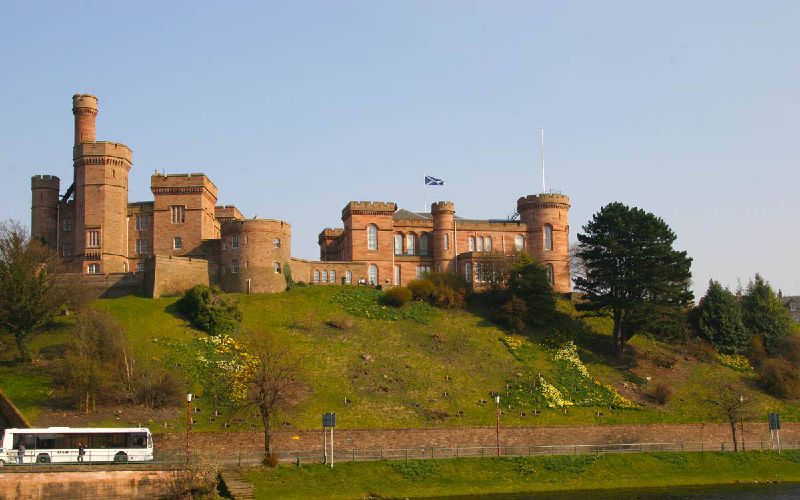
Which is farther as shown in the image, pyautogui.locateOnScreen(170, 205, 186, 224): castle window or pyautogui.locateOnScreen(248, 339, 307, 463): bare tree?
pyautogui.locateOnScreen(170, 205, 186, 224): castle window

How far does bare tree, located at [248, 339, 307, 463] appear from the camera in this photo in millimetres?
55812

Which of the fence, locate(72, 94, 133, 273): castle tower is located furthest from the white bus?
locate(72, 94, 133, 273): castle tower

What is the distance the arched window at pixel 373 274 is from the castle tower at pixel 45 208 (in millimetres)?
28869

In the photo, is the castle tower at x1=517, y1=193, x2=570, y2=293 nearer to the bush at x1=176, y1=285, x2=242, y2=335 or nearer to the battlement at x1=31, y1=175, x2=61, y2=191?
the bush at x1=176, y1=285, x2=242, y2=335

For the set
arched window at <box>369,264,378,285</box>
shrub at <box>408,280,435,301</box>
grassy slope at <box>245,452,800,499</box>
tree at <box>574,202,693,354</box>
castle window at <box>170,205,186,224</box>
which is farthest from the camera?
arched window at <box>369,264,378,285</box>

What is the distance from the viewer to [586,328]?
8588 centimetres

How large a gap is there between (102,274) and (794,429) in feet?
183

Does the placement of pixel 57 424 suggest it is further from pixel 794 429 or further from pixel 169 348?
pixel 794 429

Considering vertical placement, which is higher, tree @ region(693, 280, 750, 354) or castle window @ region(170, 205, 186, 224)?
castle window @ region(170, 205, 186, 224)

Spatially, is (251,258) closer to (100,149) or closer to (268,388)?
(100,149)

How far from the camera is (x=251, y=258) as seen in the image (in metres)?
85.5

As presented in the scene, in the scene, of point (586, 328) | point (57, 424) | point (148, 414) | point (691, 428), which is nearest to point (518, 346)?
point (586, 328)

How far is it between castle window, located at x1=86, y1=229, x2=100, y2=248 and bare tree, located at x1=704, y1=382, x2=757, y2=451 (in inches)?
2052

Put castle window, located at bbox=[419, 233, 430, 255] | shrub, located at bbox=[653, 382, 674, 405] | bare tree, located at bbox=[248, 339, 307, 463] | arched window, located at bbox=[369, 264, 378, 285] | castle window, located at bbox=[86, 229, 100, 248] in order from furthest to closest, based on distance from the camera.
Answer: castle window, located at bbox=[419, 233, 430, 255] → arched window, located at bbox=[369, 264, 378, 285] → castle window, located at bbox=[86, 229, 100, 248] → shrub, located at bbox=[653, 382, 674, 405] → bare tree, located at bbox=[248, 339, 307, 463]
